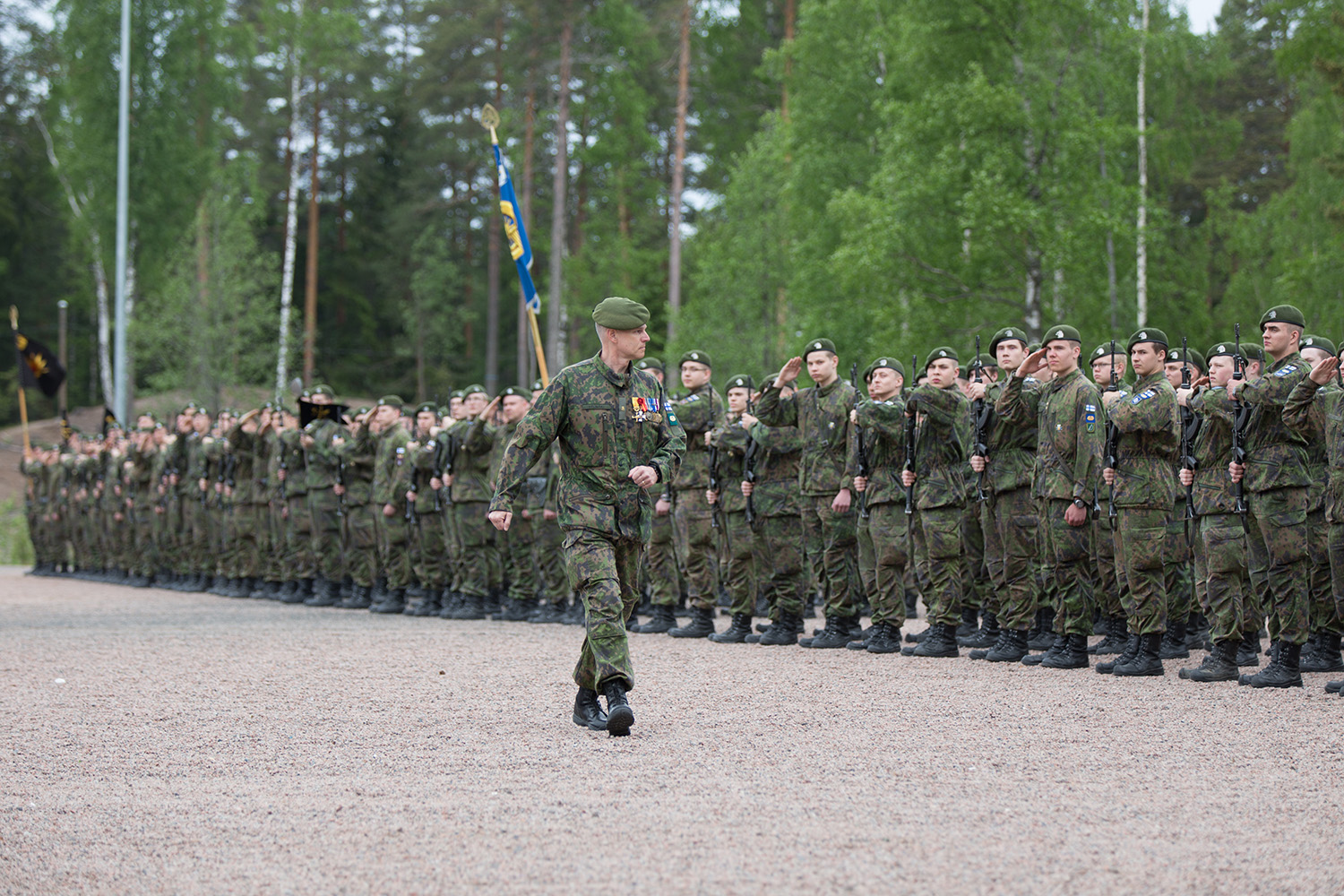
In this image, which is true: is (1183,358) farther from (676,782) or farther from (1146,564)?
(676,782)

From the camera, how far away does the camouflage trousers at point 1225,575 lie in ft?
26.7

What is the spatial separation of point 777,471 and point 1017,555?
2143 mm

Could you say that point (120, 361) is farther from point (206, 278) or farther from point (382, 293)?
point (382, 293)

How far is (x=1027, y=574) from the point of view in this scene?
934 cm

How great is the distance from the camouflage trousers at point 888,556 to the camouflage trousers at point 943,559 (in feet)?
0.54

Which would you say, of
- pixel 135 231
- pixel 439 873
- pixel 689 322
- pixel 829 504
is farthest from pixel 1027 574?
pixel 135 231

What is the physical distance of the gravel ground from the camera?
4.29 meters

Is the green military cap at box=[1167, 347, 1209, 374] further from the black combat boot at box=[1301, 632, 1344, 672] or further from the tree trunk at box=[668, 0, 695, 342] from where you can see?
the tree trunk at box=[668, 0, 695, 342]

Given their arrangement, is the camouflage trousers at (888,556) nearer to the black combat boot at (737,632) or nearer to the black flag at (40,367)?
the black combat boot at (737,632)

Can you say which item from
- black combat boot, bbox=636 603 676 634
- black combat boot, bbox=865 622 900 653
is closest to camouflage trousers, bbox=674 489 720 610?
black combat boot, bbox=636 603 676 634

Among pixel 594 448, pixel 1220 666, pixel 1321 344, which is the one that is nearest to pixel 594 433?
pixel 594 448

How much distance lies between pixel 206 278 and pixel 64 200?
11249mm

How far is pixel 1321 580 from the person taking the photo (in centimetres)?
874

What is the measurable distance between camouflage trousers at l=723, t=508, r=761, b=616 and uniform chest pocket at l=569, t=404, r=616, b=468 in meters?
4.25
